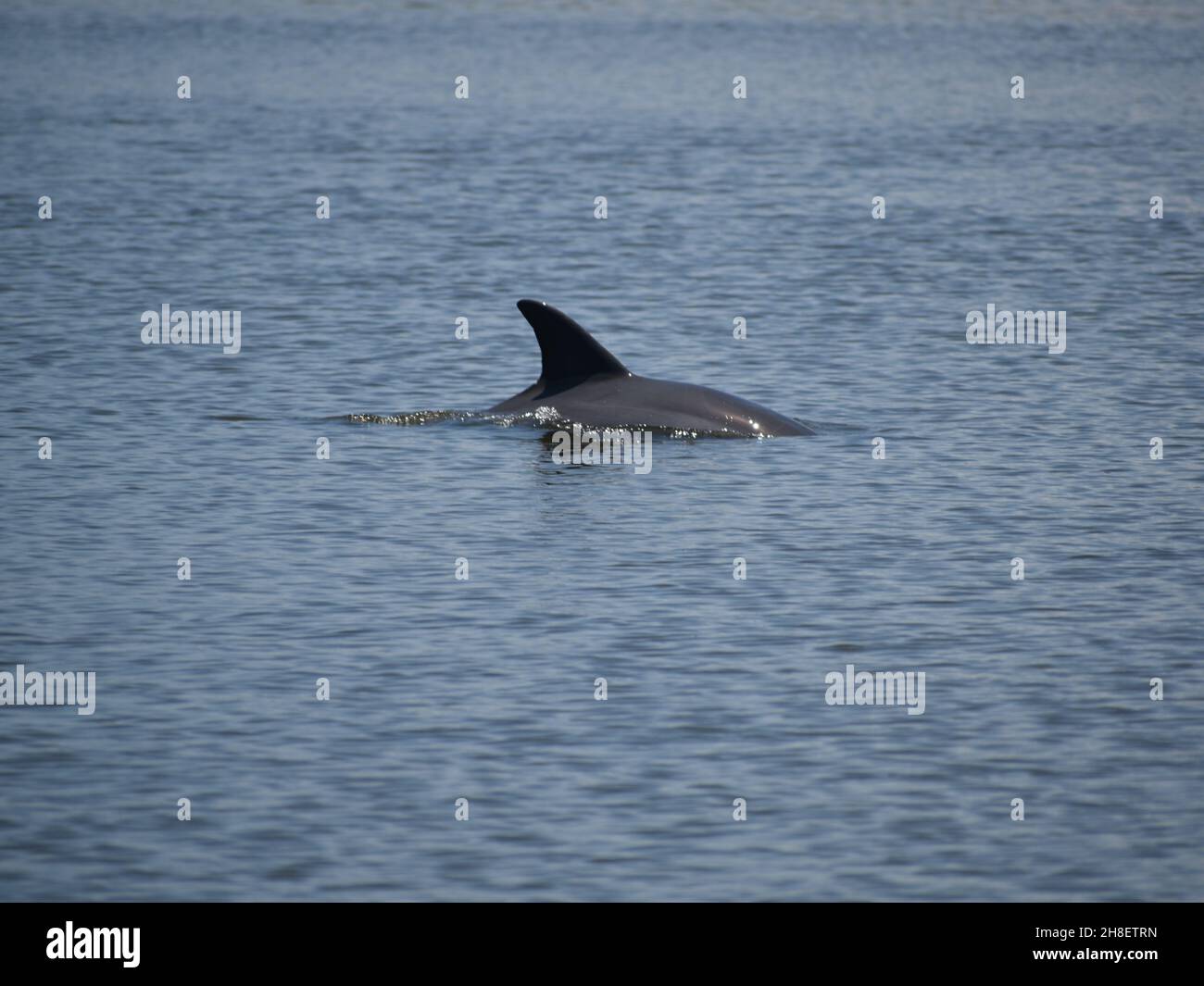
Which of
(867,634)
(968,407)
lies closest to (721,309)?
(968,407)

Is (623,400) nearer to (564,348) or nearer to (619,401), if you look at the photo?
(619,401)

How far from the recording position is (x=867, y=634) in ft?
54.3

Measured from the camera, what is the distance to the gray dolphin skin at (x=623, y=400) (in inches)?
930

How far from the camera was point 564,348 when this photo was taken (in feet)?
77.3

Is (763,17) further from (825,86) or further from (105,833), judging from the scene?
(105,833)

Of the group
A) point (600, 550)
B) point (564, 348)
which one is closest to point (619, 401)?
point (564, 348)

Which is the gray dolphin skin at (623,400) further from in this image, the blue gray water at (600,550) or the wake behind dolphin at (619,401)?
the blue gray water at (600,550)

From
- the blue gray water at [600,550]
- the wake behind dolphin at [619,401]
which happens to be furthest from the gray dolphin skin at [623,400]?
the blue gray water at [600,550]

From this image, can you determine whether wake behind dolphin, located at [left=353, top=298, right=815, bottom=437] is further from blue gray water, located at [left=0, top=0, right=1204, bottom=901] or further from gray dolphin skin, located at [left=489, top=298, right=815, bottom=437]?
blue gray water, located at [left=0, top=0, right=1204, bottom=901]

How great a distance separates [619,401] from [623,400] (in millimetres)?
56

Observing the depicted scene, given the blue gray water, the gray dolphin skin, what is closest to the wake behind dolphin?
the gray dolphin skin

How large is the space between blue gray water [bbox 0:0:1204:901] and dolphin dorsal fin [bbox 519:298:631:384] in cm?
91

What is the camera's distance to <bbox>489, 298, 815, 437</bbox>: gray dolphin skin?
23.6 metres

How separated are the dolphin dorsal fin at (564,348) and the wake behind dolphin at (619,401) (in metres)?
0.01
